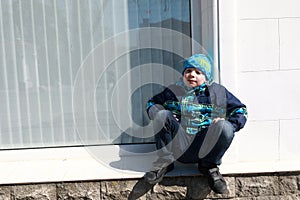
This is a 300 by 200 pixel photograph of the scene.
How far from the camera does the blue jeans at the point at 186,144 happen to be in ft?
6.66

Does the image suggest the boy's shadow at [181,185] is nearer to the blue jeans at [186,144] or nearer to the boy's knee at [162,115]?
the blue jeans at [186,144]

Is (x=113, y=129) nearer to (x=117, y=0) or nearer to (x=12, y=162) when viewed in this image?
(x=12, y=162)

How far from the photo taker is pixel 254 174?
2.19 metres

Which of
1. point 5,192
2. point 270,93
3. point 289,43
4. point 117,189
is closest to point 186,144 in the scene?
point 117,189

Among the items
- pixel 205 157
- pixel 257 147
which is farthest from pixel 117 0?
pixel 257 147

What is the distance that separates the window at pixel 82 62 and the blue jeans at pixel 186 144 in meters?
0.52

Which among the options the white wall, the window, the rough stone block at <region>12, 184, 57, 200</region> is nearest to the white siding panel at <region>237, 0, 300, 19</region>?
the white wall

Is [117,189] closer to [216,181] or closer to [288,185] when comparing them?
[216,181]

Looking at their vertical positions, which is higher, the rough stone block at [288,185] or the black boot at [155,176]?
the black boot at [155,176]

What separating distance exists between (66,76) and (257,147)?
5.29 ft

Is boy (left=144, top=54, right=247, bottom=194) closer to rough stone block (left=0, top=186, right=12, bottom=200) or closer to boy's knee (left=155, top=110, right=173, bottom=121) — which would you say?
boy's knee (left=155, top=110, right=173, bottom=121)

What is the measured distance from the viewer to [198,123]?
84.4 inches

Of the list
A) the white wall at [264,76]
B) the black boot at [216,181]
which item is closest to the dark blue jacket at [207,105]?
the white wall at [264,76]

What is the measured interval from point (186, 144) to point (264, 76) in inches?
30.8
